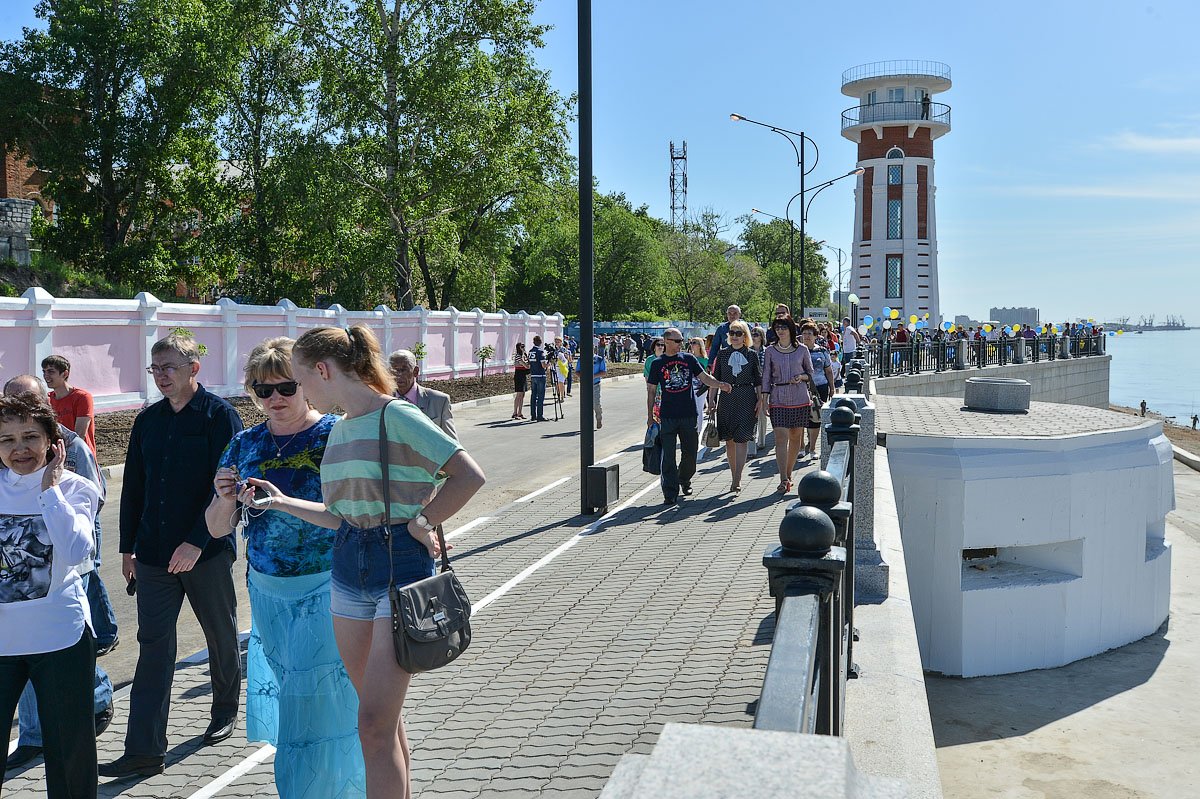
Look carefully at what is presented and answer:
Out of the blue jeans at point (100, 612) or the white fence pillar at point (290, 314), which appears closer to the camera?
the blue jeans at point (100, 612)

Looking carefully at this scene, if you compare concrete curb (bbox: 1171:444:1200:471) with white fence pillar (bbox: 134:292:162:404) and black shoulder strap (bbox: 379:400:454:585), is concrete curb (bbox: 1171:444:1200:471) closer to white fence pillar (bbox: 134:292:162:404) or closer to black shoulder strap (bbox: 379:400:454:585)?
white fence pillar (bbox: 134:292:162:404)

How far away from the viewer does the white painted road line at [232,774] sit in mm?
4438

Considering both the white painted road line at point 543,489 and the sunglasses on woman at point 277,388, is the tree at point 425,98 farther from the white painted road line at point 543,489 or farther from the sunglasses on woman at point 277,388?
the sunglasses on woman at point 277,388

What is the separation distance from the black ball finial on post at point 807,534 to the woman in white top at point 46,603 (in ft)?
8.94

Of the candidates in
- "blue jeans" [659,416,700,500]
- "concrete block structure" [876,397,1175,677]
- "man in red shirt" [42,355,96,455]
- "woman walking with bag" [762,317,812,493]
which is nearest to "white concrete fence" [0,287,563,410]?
"blue jeans" [659,416,700,500]

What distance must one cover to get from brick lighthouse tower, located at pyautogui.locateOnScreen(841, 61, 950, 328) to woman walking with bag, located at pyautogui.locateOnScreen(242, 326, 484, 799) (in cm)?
5613

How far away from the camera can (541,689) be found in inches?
225

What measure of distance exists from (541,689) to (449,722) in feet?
2.01

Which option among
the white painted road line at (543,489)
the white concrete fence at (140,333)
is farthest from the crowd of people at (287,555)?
the white concrete fence at (140,333)

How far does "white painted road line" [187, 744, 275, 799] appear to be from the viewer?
14.6 feet

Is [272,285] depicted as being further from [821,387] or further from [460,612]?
[460,612]

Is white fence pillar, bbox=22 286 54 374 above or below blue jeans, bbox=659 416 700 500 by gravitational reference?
above

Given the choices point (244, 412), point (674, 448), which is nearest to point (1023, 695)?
point (674, 448)

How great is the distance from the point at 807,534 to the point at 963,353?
35444mm
